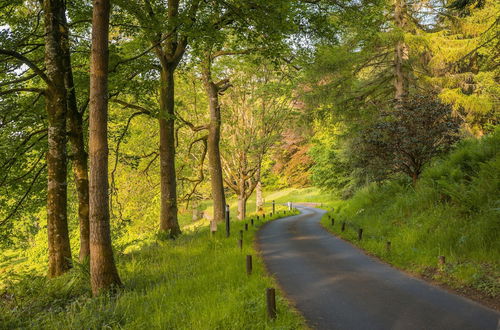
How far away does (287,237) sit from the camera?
13.9 m

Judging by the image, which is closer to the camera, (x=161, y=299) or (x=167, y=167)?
(x=161, y=299)

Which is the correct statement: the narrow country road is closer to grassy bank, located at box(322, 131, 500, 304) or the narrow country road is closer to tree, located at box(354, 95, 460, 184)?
grassy bank, located at box(322, 131, 500, 304)

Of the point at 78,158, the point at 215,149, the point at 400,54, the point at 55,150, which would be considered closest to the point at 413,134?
the point at 400,54

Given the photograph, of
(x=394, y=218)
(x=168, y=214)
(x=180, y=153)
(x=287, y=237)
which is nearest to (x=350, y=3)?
(x=394, y=218)

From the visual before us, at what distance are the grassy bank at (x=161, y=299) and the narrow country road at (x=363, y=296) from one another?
24.2 inches

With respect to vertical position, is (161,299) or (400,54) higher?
(400,54)

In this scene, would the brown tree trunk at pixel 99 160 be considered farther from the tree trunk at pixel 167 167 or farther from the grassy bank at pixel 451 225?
the grassy bank at pixel 451 225

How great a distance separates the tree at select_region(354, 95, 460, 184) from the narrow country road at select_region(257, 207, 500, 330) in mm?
5291

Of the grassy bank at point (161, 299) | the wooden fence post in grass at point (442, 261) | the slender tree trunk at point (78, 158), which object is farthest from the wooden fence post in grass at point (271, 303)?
the slender tree trunk at point (78, 158)

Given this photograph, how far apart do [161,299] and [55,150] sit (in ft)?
18.3

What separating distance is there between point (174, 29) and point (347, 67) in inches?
440

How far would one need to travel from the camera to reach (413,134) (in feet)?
43.3

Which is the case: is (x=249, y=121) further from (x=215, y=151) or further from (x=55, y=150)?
(x=55, y=150)

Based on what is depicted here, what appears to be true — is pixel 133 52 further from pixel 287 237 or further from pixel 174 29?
pixel 287 237
